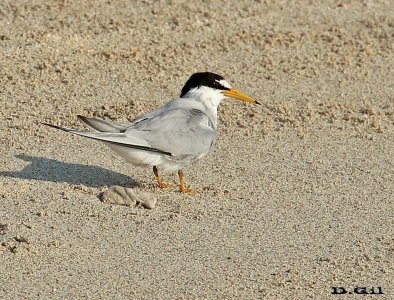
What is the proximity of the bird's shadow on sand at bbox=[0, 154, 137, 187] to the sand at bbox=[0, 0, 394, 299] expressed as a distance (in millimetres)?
14

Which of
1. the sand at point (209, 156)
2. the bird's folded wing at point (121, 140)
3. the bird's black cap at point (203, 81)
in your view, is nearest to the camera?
the sand at point (209, 156)

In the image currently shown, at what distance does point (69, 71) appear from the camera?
24.1 ft

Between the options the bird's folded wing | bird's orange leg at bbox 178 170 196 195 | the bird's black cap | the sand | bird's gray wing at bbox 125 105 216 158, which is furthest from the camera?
the bird's black cap

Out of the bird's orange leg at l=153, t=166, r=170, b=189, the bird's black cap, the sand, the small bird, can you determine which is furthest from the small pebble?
the bird's black cap

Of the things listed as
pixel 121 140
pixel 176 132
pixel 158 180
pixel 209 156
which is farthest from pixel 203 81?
pixel 121 140

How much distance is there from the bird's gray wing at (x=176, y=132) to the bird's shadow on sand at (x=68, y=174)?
0.38m

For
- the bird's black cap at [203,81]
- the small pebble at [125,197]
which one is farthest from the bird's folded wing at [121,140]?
the bird's black cap at [203,81]

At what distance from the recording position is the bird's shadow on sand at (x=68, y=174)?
5.88m

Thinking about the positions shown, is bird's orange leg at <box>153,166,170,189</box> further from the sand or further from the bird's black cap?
the bird's black cap

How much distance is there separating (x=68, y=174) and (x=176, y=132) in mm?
705

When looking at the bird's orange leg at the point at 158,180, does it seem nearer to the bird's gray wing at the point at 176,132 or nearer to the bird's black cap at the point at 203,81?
the bird's gray wing at the point at 176,132

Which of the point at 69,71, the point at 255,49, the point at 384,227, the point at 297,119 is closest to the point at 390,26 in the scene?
the point at 255,49

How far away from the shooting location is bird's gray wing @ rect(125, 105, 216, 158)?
574 centimetres

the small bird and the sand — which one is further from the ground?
the small bird
